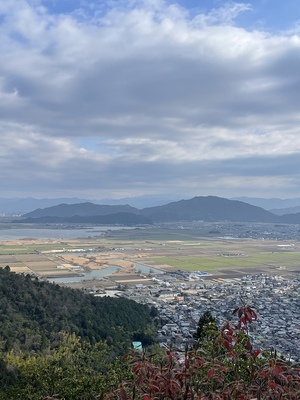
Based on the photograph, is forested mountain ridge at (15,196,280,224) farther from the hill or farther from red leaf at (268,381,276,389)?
red leaf at (268,381,276,389)

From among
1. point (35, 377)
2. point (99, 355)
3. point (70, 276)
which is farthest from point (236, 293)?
point (35, 377)

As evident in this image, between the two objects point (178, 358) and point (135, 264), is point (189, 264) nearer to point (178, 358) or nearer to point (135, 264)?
point (135, 264)

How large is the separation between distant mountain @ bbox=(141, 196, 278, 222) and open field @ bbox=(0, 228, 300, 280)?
71.2 meters

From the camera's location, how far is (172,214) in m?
140

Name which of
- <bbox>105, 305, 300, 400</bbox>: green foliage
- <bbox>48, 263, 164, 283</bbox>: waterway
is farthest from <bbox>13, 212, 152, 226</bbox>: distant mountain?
<bbox>105, 305, 300, 400</bbox>: green foliage

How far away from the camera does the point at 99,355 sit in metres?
14.4

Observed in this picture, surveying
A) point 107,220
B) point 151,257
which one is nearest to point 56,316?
point 151,257

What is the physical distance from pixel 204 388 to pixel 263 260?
46.1m

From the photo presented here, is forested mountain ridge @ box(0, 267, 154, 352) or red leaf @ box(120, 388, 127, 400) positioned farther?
forested mountain ridge @ box(0, 267, 154, 352)

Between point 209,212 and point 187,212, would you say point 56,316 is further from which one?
point 209,212

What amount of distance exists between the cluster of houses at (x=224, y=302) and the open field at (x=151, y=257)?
4441 mm

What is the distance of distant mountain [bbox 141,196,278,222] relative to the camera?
136000 mm

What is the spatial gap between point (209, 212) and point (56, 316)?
12874cm

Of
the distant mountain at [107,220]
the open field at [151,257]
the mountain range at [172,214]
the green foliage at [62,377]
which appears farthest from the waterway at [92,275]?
the mountain range at [172,214]
